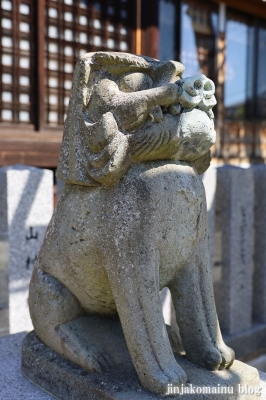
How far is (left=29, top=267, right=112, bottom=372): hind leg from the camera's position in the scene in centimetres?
171

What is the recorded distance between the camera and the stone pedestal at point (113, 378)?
155 centimetres

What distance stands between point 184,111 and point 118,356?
0.94m

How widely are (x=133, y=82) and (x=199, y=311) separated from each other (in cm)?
88

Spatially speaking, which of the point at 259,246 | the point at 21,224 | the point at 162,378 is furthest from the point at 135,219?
the point at 259,246

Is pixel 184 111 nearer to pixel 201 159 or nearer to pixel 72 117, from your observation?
pixel 201 159

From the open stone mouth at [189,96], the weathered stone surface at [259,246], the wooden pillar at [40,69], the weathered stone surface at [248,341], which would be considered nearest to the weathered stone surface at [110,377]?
the open stone mouth at [189,96]

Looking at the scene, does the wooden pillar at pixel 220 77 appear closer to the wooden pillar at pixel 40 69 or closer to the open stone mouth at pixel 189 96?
the wooden pillar at pixel 40 69

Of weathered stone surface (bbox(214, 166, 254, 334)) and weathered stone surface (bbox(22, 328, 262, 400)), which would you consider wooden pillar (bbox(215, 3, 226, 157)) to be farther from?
weathered stone surface (bbox(22, 328, 262, 400))

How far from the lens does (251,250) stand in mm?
3795

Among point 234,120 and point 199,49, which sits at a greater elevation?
point 199,49

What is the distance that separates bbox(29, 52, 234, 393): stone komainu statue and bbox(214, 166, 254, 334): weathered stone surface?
6.19ft

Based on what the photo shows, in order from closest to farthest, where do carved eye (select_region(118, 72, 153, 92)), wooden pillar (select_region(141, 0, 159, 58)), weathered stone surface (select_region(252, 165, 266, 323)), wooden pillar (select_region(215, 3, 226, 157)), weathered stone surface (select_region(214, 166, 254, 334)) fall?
carved eye (select_region(118, 72, 153, 92)) < weathered stone surface (select_region(214, 166, 254, 334)) < weathered stone surface (select_region(252, 165, 266, 323)) < wooden pillar (select_region(141, 0, 159, 58)) < wooden pillar (select_region(215, 3, 226, 157))

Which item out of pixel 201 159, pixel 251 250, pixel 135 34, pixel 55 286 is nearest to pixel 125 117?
pixel 201 159

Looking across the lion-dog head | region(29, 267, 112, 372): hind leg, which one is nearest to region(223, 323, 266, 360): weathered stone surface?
region(29, 267, 112, 372): hind leg
